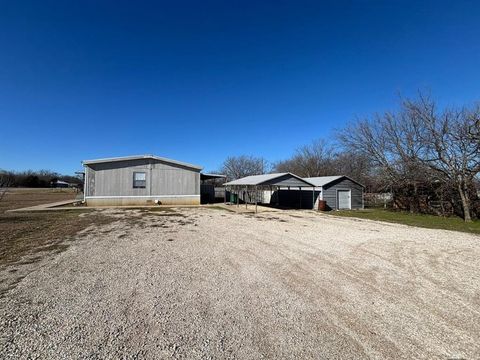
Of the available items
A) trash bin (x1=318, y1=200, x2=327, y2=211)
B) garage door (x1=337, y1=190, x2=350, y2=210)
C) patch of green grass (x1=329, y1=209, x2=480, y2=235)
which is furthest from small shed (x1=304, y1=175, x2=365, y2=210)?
patch of green grass (x1=329, y1=209, x2=480, y2=235)

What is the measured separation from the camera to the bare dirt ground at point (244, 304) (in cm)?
256

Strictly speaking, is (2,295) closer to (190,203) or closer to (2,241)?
(2,241)

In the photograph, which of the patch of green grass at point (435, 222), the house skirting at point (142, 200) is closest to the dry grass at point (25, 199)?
the house skirting at point (142, 200)

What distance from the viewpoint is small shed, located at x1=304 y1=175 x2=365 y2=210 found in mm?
19500

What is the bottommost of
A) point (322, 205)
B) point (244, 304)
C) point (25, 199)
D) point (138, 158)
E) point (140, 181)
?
point (244, 304)

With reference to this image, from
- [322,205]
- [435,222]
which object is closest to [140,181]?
[322,205]

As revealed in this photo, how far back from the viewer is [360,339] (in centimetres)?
273

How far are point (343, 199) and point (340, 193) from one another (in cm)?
59

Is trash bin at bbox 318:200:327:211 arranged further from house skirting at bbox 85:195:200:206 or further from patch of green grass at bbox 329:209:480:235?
house skirting at bbox 85:195:200:206

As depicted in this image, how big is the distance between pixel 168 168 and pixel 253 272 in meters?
16.8

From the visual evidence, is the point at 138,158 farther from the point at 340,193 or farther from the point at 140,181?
the point at 340,193

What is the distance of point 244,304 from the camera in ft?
11.5

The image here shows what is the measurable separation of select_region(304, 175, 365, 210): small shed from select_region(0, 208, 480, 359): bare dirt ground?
13005 mm

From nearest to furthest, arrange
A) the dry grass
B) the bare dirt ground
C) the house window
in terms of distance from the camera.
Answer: the bare dirt ground → the dry grass → the house window
